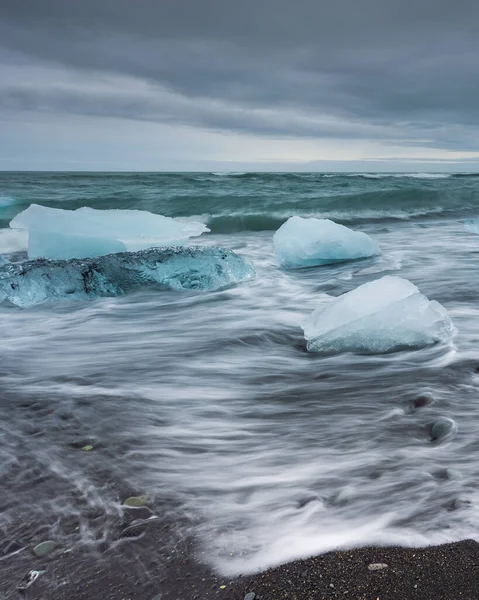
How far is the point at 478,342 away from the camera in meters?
4.05

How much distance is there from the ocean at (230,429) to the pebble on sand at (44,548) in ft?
0.12

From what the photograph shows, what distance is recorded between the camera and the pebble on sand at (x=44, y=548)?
176 centimetres

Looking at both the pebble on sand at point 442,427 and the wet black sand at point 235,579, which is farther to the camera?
the pebble on sand at point 442,427

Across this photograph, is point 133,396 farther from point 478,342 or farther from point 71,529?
point 478,342

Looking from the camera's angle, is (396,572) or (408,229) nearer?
(396,572)

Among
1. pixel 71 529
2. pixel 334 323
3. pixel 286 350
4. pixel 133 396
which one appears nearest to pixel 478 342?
pixel 334 323

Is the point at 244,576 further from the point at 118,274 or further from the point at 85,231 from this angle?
the point at 85,231

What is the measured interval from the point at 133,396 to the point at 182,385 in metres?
0.36

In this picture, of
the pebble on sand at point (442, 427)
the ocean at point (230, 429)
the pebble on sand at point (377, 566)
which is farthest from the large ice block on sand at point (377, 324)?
the pebble on sand at point (377, 566)

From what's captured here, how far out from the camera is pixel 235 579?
5.28ft

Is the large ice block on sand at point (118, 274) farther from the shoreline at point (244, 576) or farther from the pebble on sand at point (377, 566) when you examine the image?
the pebble on sand at point (377, 566)

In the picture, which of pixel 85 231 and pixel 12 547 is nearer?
pixel 12 547

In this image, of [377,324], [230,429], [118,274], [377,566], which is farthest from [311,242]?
[377,566]

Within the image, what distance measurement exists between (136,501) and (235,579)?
1.99 feet
